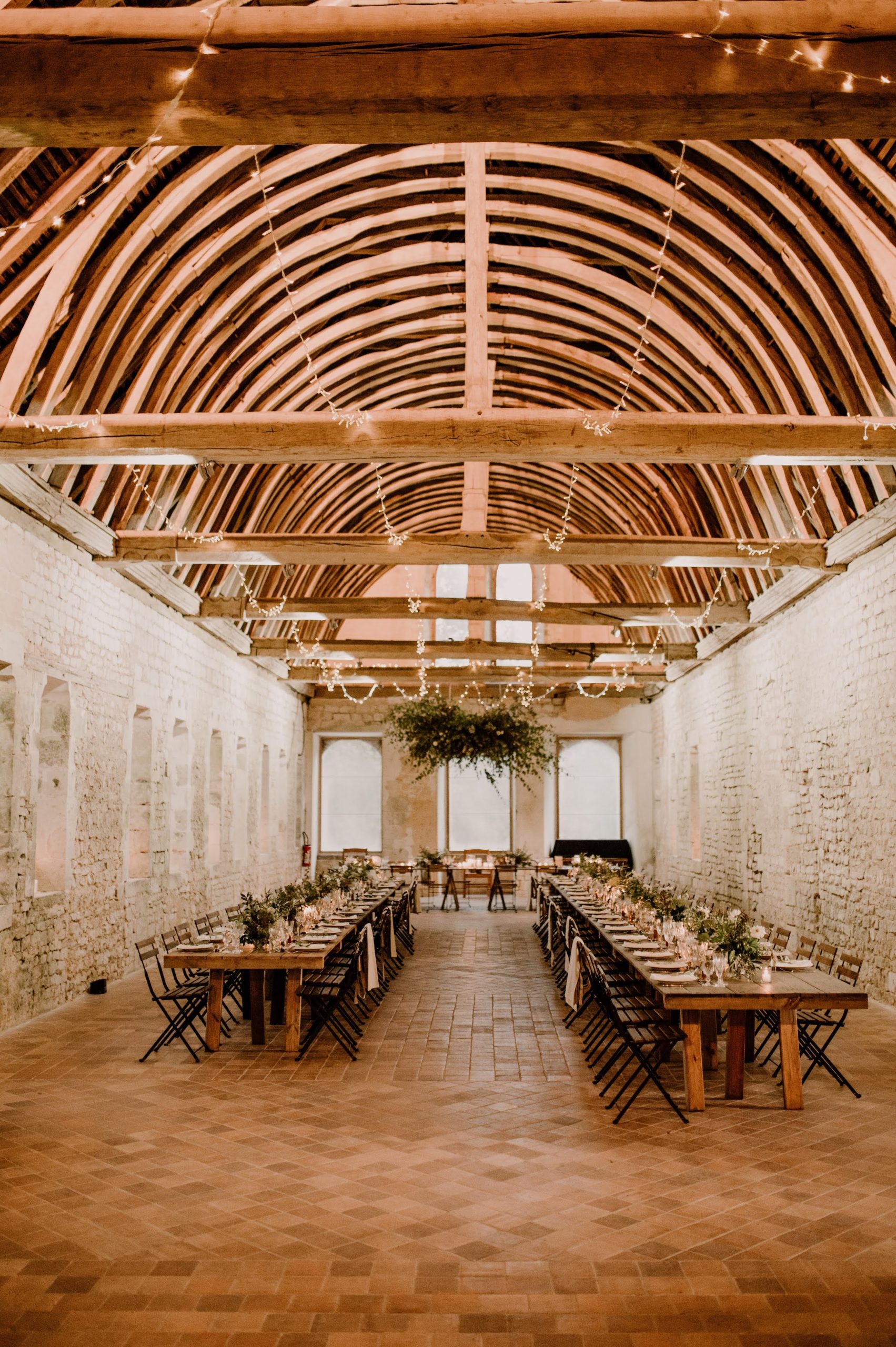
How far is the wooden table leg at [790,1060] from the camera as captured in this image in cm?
548

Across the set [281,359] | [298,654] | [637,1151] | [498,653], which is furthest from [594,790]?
[637,1151]

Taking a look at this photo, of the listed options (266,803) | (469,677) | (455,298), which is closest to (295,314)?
(455,298)

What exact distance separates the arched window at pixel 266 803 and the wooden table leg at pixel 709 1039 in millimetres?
11378

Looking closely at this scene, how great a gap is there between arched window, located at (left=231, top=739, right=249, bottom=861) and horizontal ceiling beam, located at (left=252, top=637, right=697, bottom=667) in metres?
1.53

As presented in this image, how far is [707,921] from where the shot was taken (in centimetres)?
680

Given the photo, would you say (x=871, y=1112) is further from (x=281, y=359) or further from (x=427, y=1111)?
(x=281, y=359)

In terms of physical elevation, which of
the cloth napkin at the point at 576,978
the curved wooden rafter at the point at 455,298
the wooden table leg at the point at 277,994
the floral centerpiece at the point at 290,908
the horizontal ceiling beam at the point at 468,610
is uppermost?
the curved wooden rafter at the point at 455,298

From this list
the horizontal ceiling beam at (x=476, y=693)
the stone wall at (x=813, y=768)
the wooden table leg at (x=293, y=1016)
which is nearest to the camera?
Result: the wooden table leg at (x=293, y=1016)

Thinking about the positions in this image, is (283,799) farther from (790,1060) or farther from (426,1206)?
(426,1206)

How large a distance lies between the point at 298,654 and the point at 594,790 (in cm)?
880

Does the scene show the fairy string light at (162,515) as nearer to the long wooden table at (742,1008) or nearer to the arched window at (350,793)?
the long wooden table at (742,1008)

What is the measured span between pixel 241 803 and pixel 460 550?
6.74 m

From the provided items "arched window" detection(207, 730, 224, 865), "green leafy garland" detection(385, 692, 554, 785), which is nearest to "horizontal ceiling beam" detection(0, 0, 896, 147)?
"arched window" detection(207, 730, 224, 865)

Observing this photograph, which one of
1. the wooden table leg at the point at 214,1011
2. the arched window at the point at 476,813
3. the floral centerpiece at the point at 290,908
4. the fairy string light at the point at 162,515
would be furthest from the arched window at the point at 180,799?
the arched window at the point at 476,813
